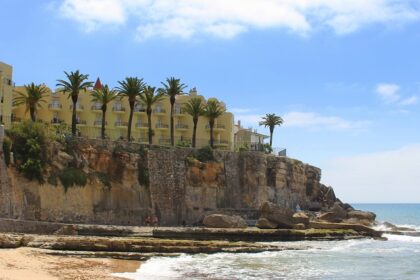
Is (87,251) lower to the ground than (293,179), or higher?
lower

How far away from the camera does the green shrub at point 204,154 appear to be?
190 ft

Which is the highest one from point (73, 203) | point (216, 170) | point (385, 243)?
point (216, 170)

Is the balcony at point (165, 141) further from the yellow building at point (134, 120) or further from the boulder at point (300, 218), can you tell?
the boulder at point (300, 218)

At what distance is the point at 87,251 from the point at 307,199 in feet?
142

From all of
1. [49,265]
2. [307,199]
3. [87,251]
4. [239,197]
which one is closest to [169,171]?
[239,197]

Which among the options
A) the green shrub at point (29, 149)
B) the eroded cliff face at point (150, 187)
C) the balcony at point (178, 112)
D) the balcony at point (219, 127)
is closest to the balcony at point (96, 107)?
the balcony at point (178, 112)

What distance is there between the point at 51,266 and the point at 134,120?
5318 centimetres

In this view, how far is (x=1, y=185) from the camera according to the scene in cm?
4094

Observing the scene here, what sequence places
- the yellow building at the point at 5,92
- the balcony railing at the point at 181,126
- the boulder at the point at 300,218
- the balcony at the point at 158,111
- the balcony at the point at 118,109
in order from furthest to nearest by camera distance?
the balcony railing at the point at 181,126 → the balcony at the point at 158,111 → the balcony at the point at 118,109 → the yellow building at the point at 5,92 → the boulder at the point at 300,218

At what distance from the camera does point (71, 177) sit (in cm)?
4788

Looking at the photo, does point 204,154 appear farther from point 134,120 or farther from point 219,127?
point 134,120

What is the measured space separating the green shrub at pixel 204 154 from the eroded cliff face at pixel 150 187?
22.7 inches

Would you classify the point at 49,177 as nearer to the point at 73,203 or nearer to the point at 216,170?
the point at 73,203

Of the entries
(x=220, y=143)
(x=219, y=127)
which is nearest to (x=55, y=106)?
(x=219, y=127)
